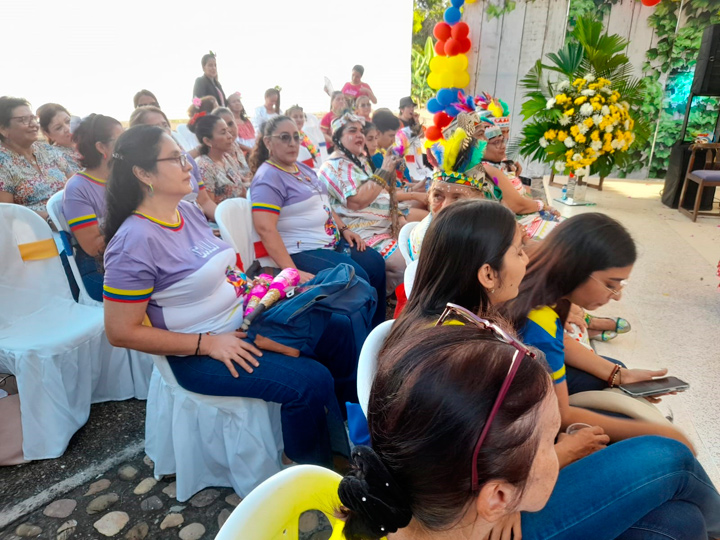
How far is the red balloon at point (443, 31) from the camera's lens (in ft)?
19.7

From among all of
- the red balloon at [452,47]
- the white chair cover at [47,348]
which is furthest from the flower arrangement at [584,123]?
the white chair cover at [47,348]

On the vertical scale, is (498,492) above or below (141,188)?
below

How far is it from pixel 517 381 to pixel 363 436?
570 millimetres

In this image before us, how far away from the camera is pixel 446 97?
551cm

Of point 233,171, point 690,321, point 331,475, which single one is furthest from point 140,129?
point 690,321

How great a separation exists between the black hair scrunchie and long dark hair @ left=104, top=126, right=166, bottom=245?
1233 mm

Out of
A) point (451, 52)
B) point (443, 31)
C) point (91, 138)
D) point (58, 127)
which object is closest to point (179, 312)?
point (91, 138)

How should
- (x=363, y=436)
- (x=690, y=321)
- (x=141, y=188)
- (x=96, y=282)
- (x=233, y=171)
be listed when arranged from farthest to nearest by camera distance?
1. (x=233, y=171)
2. (x=690, y=321)
3. (x=96, y=282)
4. (x=141, y=188)
5. (x=363, y=436)

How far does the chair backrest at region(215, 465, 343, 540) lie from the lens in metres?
0.68

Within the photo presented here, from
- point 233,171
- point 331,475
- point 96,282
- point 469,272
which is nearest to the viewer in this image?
point 331,475

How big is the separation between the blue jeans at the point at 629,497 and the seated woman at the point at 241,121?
16.2 ft

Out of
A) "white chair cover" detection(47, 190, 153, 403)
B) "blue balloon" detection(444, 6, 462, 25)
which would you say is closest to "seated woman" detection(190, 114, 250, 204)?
"white chair cover" detection(47, 190, 153, 403)

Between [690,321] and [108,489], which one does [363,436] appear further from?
[690,321]

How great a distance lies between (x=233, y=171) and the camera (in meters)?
3.52
